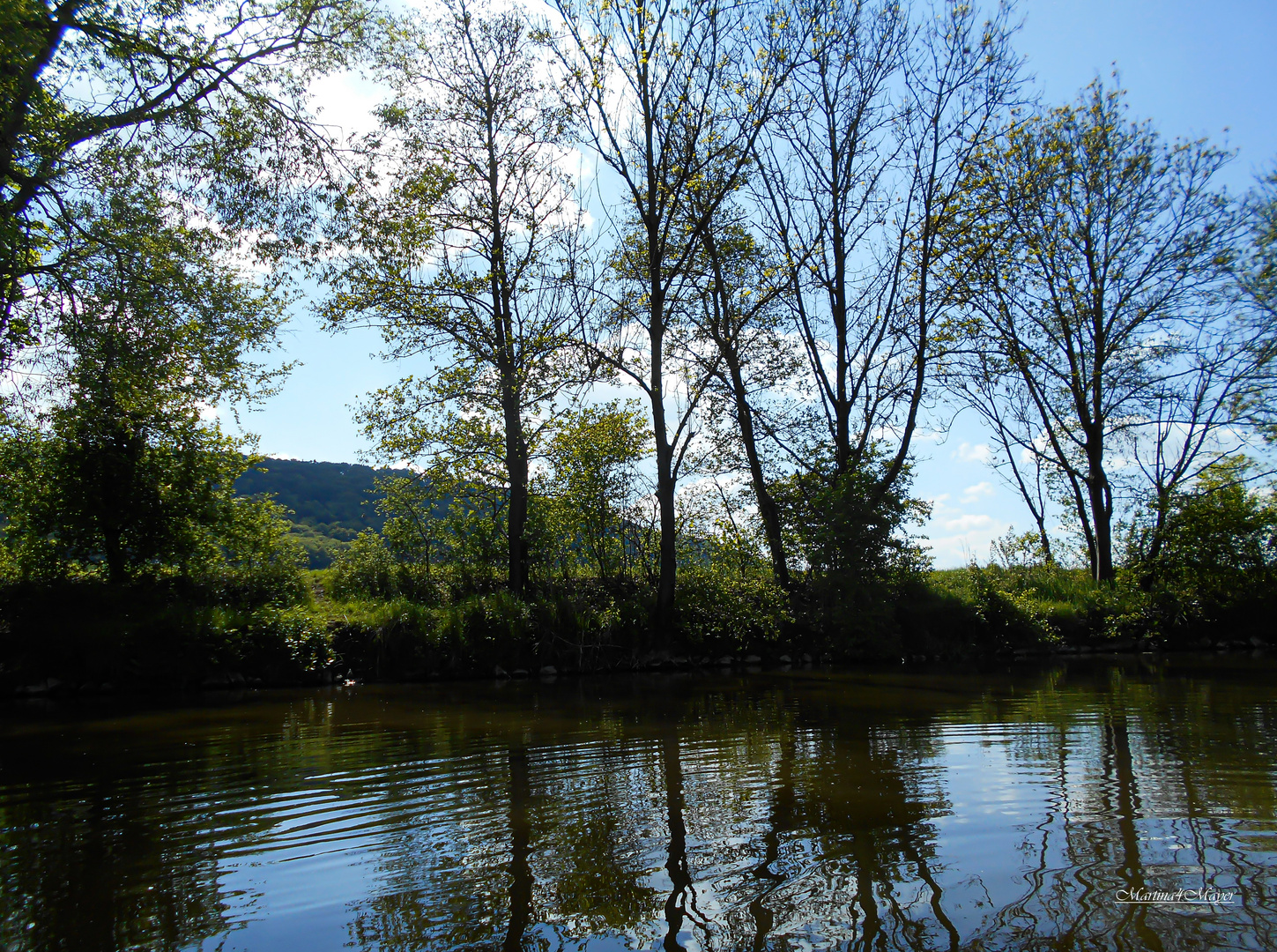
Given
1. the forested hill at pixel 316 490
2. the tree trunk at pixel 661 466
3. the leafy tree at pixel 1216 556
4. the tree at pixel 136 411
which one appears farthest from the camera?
the forested hill at pixel 316 490

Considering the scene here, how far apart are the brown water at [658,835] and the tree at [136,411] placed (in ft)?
22.1

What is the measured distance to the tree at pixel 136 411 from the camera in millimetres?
11562

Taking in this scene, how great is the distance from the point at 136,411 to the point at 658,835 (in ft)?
46.3

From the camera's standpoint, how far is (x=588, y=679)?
538 inches

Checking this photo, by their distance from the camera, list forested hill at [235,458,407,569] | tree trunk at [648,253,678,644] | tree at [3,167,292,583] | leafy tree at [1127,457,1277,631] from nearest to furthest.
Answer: tree at [3,167,292,583] < tree trunk at [648,253,678,644] < leafy tree at [1127,457,1277,631] < forested hill at [235,458,407,569]

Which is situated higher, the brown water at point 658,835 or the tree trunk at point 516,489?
the tree trunk at point 516,489

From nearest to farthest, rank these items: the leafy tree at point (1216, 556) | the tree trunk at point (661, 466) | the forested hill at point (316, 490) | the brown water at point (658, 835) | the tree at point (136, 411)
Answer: the brown water at point (658, 835) < the tree at point (136, 411) < the tree trunk at point (661, 466) < the leafy tree at point (1216, 556) < the forested hill at point (316, 490)

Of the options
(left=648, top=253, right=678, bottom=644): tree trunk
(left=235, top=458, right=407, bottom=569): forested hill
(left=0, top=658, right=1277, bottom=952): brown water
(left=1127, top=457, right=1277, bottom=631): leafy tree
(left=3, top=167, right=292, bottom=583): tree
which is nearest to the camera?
(left=0, top=658, right=1277, bottom=952): brown water

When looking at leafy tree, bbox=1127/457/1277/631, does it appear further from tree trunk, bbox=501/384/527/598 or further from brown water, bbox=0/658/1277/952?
tree trunk, bbox=501/384/527/598

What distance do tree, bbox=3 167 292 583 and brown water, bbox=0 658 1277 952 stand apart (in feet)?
22.1

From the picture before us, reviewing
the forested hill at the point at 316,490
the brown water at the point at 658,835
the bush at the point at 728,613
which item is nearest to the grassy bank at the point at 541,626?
the bush at the point at 728,613

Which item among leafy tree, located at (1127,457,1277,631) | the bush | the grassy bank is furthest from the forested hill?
leafy tree, located at (1127,457,1277,631)

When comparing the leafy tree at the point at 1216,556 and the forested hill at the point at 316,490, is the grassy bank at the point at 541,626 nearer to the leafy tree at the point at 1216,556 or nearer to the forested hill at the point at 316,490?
the leafy tree at the point at 1216,556

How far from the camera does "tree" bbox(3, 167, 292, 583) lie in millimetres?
11562
